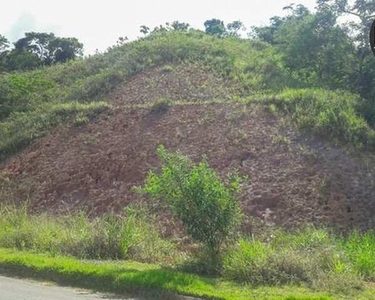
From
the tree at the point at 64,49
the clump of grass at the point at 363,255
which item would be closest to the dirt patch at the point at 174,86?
the clump of grass at the point at 363,255

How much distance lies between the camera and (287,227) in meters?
13.4

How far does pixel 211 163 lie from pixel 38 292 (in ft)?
28.8

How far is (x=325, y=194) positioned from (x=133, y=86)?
14158mm

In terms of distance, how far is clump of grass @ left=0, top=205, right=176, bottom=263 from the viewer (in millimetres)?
10836

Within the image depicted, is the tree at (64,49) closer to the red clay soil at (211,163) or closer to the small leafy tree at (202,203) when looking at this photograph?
the red clay soil at (211,163)

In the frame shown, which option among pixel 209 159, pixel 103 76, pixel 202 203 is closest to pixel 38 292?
pixel 202 203

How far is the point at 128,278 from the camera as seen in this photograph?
8.88 m

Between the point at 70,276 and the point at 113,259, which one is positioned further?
the point at 113,259

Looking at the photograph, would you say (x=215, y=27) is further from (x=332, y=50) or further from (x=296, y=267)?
(x=296, y=267)

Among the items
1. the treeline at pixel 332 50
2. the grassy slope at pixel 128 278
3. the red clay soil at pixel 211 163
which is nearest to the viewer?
the grassy slope at pixel 128 278

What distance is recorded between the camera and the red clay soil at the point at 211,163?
560 inches

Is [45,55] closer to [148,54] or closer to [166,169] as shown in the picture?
[148,54]

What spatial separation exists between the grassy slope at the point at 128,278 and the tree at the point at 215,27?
4452 centimetres

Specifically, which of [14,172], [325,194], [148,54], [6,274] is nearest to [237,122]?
[325,194]
